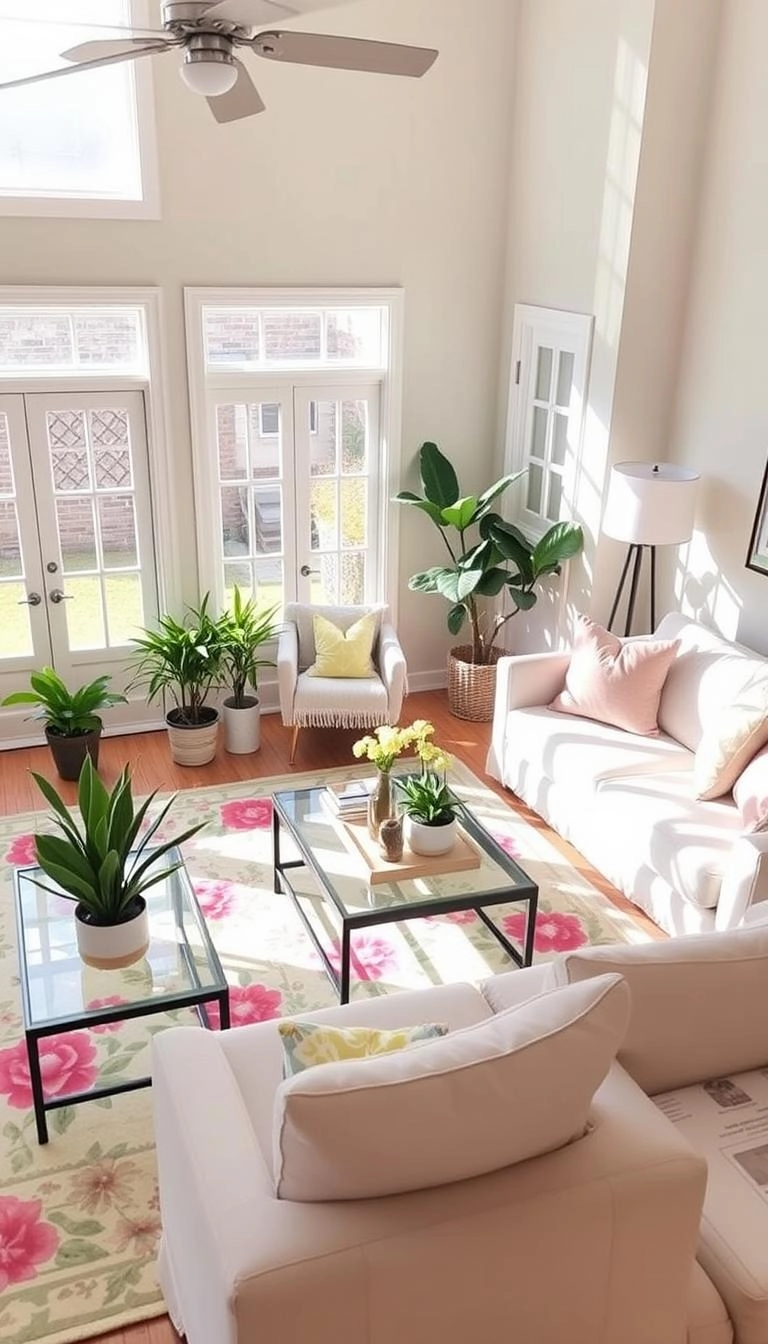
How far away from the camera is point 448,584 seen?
5441 mm

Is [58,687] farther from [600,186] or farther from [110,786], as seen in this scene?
[600,186]

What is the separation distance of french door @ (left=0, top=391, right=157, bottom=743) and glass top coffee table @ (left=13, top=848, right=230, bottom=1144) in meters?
2.22

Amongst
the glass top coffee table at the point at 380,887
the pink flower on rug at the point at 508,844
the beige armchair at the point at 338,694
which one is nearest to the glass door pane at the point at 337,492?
the beige armchair at the point at 338,694

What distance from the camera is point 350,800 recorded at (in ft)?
A: 13.2

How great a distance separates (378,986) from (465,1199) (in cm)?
188

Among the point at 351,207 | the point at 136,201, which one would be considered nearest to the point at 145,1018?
the point at 136,201

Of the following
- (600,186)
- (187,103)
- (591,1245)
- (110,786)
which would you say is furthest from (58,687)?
(591,1245)

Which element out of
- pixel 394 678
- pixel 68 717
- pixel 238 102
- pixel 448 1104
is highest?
pixel 238 102

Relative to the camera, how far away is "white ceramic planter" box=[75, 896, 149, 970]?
3039 millimetres

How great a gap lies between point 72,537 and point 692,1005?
394 centimetres

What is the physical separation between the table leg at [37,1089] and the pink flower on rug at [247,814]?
181 centimetres

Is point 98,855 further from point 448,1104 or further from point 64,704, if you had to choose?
point 64,704

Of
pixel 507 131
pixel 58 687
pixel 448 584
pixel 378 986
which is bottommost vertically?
pixel 378 986

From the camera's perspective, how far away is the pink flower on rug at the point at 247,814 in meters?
4.74
